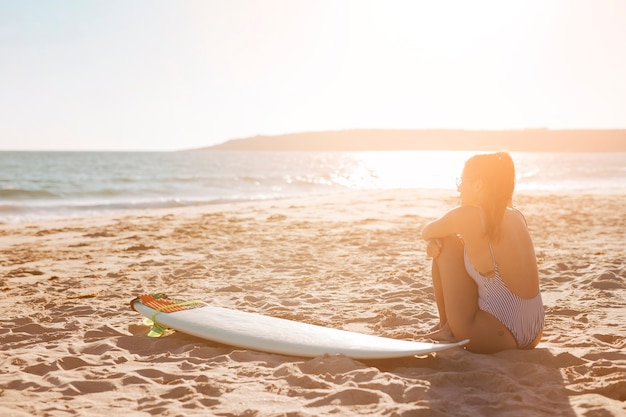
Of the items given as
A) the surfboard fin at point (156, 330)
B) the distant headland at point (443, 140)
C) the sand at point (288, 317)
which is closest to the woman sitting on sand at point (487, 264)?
the sand at point (288, 317)

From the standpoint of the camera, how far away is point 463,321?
3.42m

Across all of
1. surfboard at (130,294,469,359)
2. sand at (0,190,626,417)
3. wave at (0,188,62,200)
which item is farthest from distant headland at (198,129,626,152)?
surfboard at (130,294,469,359)

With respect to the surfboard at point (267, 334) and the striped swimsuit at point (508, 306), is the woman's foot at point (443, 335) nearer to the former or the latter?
the surfboard at point (267, 334)

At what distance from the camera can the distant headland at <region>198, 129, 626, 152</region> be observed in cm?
10238

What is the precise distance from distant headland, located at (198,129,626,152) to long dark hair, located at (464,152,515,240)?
98714 millimetres

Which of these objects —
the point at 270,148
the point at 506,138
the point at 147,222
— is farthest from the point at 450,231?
the point at 270,148

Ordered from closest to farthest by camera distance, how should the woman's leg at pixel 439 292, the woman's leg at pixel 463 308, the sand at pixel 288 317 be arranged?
the sand at pixel 288 317 → the woman's leg at pixel 463 308 → the woman's leg at pixel 439 292

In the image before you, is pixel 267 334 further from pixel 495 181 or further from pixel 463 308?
pixel 495 181

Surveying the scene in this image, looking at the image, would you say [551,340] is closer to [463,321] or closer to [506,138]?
[463,321]

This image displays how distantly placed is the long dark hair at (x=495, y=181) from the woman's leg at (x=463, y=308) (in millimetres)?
288

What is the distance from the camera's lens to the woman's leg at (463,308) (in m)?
3.34

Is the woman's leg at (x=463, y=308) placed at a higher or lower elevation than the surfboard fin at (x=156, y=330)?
higher

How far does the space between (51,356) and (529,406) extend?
276 cm

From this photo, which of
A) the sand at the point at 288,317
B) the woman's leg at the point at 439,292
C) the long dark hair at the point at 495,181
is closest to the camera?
the sand at the point at 288,317
